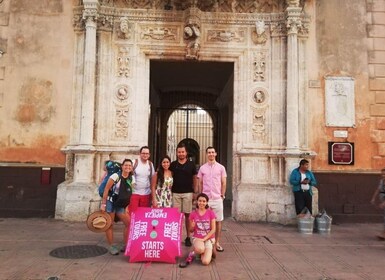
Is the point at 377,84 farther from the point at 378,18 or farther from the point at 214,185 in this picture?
the point at 214,185

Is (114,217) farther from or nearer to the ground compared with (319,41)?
nearer to the ground

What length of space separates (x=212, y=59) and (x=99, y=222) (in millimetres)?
5947

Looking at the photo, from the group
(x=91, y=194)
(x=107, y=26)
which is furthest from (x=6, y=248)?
(x=107, y=26)

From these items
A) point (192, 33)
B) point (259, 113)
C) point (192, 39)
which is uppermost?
point (192, 33)

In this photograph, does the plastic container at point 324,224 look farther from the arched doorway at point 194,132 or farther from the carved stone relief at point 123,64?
the arched doorway at point 194,132

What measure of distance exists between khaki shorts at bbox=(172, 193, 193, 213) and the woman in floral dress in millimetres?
110

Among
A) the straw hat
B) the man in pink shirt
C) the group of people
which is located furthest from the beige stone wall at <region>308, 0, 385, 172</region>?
the straw hat

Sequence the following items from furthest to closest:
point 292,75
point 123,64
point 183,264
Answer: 1. point 123,64
2. point 292,75
3. point 183,264

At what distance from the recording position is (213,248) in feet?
20.3

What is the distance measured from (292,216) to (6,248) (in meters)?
6.36

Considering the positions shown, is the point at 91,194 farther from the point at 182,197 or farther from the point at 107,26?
the point at 107,26

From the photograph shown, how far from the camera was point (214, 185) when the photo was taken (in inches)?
267

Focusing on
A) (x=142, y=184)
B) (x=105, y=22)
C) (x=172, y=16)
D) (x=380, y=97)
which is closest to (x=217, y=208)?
(x=142, y=184)

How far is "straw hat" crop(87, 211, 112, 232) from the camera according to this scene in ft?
20.4
